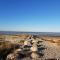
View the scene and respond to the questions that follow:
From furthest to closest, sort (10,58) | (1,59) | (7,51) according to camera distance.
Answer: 1. (7,51)
2. (1,59)
3. (10,58)

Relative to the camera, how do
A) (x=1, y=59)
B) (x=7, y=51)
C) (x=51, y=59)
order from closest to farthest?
(x=1, y=59), (x=51, y=59), (x=7, y=51)

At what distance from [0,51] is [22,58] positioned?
3.06 m

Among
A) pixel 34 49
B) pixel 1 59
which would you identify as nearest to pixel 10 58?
pixel 1 59

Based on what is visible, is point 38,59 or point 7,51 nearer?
point 38,59

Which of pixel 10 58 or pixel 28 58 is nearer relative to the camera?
pixel 10 58

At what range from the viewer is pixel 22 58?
855 inches

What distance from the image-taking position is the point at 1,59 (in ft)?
65.3

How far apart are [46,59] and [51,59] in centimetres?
69

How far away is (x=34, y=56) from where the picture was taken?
73.3ft

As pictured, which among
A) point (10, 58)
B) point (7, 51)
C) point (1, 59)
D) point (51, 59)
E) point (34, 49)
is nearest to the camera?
point (10, 58)

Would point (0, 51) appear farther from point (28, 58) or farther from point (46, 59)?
point (46, 59)

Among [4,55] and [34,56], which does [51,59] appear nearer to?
[34,56]

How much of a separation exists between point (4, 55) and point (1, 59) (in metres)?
1.42

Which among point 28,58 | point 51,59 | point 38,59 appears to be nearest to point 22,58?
point 28,58
